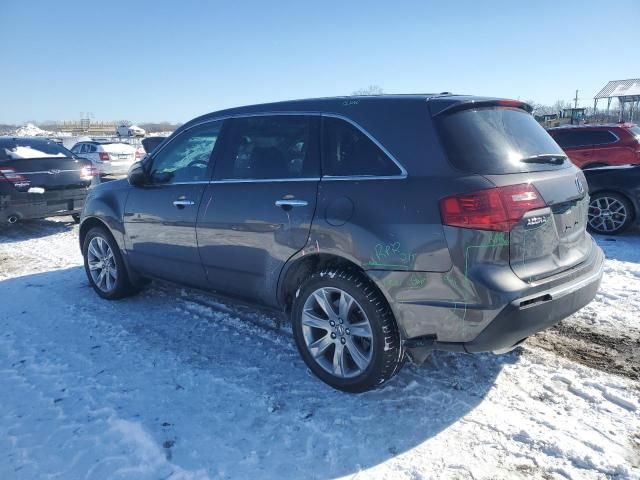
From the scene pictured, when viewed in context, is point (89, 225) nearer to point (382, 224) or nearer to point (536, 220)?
point (382, 224)

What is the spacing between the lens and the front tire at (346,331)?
2.86 metres

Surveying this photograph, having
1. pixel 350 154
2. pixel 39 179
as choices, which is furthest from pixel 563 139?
pixel 39 179

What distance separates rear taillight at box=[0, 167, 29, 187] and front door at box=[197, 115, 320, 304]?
5.43 metres

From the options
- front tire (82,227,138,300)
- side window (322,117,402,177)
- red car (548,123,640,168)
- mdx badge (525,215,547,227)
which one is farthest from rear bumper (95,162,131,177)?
mdx badge (525,215,547,227)

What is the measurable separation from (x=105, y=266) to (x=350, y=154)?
10.4 ft

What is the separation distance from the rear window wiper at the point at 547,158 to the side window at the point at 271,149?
1.29 metres

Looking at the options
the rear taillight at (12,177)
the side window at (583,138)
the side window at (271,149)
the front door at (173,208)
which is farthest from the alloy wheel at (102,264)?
the side window at (583,138)

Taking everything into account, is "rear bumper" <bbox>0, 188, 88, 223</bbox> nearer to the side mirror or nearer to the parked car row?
the side mirror

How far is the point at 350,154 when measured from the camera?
3.03 m

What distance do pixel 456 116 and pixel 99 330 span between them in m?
3.35

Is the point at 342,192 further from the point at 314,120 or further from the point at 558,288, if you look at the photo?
the point at 558,288

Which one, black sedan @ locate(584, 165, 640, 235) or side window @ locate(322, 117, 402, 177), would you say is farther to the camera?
black sedan @ locate(584, 165, 640, 235)

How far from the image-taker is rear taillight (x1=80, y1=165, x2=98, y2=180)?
27.5ft

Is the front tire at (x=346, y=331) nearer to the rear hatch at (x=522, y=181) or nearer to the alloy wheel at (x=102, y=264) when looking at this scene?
the rear hatch at (x=522, y=181)
